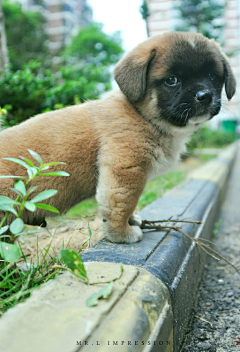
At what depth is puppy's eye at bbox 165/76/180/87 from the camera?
200 cm

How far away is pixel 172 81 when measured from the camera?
2.00 metres

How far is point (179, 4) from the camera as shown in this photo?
41.4 feet

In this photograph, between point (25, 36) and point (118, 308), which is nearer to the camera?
point (118, 308)

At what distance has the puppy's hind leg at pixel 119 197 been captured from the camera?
184 cm

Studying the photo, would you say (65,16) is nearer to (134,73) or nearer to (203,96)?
(134,73)

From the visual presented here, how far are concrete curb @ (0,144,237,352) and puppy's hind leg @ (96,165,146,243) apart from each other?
84 millimetres

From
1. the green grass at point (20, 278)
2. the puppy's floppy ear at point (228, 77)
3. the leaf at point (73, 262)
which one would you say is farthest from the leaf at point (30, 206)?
the puppy's floppy ear at point (228, 77)

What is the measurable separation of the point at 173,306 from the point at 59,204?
2.96 feet

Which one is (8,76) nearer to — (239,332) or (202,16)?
(239,332)

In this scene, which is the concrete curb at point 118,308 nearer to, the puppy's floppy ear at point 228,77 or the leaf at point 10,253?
the leaf at point 10,253

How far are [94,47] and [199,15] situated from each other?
98.4ft

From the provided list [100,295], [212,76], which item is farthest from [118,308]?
[212,76]

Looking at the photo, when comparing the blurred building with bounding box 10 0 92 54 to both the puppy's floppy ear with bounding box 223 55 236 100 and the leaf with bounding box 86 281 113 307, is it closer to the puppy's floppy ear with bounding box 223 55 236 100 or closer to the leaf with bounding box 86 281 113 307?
the puppy's floppy ear with bounding box 223 55 236 100

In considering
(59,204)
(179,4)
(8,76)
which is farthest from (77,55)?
(59,204)
